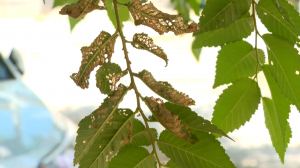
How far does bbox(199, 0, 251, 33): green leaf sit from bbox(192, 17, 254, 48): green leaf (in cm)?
2

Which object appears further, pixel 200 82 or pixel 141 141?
pixel 200 82

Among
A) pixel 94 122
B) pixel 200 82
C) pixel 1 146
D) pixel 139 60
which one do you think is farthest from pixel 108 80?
pixel 200 82

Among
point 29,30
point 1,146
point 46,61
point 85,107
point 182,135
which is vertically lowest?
point 182,135

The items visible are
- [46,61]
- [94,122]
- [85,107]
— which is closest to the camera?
[94,122]

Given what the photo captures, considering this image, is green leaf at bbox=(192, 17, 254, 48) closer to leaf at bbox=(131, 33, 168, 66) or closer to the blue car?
leaf at bbox=(131, 33, 168, 66)

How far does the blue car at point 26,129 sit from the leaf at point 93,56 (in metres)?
0.76

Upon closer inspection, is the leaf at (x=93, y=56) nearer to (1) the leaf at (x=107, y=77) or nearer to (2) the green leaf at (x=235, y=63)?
(1) the leaf at (x=107, y=77)

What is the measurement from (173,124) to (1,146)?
86 cm

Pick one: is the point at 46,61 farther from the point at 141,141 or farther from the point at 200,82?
the point at 141,141

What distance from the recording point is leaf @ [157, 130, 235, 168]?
0.54ft

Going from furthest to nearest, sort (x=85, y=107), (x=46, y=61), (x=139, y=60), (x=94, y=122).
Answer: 1. (x=46, y=61)
2. (x=85, y=107)
3. (x=139, y=60)
4. (x=94, y=122)

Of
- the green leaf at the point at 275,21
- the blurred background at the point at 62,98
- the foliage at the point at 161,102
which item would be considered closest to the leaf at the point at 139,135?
the foliage at the point at 161,102

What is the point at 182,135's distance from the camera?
16 centimetres

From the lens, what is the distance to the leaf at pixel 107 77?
0.17 meters
